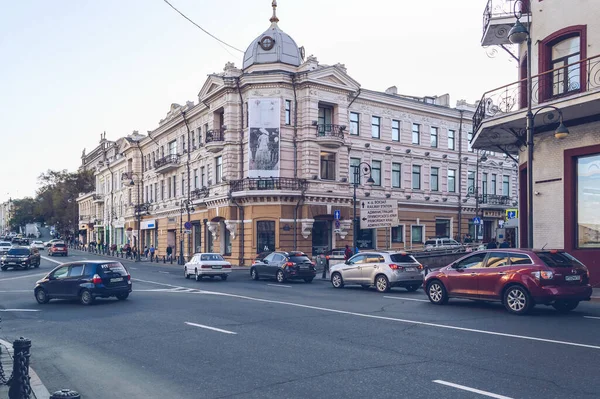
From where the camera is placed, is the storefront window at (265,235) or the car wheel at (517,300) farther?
the storefront window at (265,235)

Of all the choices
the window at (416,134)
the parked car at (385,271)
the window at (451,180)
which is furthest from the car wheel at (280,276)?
the window at (451,180)

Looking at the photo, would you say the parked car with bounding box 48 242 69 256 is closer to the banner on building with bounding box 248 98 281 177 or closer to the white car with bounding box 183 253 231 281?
the banner on building with bounding box 248 98 281 177

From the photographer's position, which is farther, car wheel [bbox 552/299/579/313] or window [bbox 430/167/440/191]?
window [bbox 430/167/440/191]

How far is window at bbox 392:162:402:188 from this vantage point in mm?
44219

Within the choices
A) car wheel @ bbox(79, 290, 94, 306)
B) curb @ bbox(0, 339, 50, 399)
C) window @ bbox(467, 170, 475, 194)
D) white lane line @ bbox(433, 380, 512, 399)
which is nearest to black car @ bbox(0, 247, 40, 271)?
car wheel @ bbox(79, 290, 94, 306)

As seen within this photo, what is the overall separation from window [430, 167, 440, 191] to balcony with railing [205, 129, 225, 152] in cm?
1829

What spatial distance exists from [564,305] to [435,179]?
3388 centimetres

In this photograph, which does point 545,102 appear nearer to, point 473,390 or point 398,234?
point 473,390

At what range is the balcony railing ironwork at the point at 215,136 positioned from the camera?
40.9 metres

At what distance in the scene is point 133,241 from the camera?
65062mm

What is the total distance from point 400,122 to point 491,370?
1526 inches

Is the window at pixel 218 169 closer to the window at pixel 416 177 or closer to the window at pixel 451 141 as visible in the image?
the window at pixel 416 177

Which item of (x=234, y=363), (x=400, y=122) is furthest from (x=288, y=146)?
(x=234, y=363)

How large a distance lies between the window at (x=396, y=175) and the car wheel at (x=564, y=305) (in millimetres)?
30456
